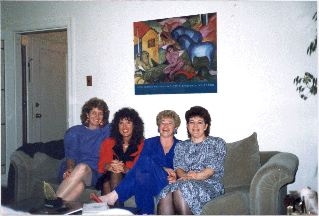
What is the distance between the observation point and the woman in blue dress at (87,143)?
259 centimetres

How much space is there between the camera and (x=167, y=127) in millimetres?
2432

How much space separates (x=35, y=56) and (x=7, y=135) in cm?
103

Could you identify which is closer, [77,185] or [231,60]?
[77,185]

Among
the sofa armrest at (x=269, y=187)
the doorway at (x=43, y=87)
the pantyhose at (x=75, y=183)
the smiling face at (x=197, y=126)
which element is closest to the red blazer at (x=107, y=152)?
the pantyhose at (x=75, y=183)

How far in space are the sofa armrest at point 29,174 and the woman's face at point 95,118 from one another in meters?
0.52

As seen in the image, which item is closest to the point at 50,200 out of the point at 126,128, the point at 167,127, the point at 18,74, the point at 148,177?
the point at 148,177

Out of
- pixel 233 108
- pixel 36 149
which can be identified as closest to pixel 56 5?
pixel 36 149

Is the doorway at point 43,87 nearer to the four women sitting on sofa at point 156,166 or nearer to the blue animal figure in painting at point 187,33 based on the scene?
the four women sitting on sofa at point 156,166

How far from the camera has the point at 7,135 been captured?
347 centimetres

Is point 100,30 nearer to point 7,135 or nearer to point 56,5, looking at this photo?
point 56,5

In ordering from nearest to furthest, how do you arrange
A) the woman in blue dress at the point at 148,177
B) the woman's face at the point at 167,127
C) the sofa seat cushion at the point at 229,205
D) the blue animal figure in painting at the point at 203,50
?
the sofa seat cushion at the point at 229,205 < the woman in blue dress at the point at 148,177 < the woman's face at the point at 167,127 < the blue animal figure in painting at the point at 203,50

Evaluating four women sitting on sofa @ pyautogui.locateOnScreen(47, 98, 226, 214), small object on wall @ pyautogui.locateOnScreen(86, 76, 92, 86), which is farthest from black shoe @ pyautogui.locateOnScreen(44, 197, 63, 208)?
small object on wall @ pyautogui.locateOnScreen(86, 76, 92, 86)

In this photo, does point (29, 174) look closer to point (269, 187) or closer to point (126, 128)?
point (126, 128)

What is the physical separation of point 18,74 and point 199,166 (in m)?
2.51
